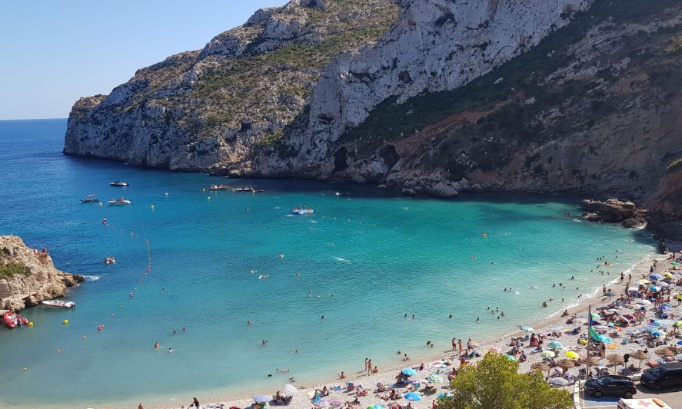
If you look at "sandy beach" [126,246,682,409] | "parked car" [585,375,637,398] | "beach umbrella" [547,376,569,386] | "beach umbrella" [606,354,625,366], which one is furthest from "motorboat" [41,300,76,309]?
"beach umbrella" [606,354,625,366]

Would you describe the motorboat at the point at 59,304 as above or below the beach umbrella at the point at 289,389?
above

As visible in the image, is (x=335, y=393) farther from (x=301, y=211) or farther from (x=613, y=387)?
(x=301, y=211)

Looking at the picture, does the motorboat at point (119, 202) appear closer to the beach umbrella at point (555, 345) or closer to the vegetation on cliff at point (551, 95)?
the vegetation on cliff at point (551, 95)

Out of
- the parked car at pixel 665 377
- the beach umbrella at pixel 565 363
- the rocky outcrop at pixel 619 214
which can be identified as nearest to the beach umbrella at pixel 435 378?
the beach umbrella at pixel 565 363

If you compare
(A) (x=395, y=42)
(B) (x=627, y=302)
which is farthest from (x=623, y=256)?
(A) (x=395, y=42)

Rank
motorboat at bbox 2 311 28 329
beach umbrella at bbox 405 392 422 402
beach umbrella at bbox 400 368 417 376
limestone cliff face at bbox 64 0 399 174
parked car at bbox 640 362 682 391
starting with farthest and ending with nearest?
limestone cliff face at bbox 64 0 399 174, motorboat at bbox 2 311 28 329, beach umbrella at bbox 400 368 417 376, beach umbrella at bbox 405 392 422 402, parked car at bbox 640 362 682 391

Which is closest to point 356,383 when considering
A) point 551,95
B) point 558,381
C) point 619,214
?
point 558,381

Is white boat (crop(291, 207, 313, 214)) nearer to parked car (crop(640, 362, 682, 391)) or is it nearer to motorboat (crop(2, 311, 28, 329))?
motorboat (crop(2, 311, 28, 329))
